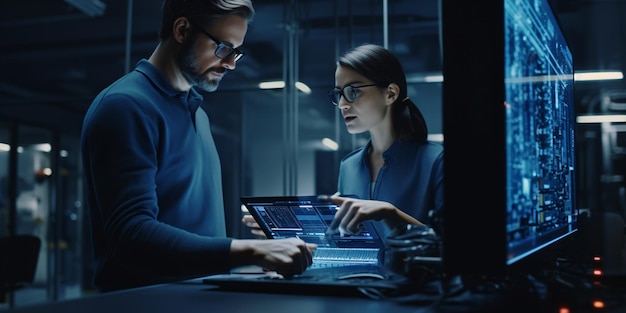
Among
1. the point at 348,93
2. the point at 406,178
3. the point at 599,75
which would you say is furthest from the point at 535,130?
the point at 599,75

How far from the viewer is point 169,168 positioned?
4.34 feet

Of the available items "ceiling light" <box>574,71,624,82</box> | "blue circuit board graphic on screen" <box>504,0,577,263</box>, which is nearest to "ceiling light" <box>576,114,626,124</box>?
"ceiling light" <box>574,71,624,82</box>

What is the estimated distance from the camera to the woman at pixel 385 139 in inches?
63.5

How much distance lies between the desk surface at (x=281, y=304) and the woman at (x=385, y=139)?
738mm

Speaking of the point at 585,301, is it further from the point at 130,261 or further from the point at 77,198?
the point at 77,198

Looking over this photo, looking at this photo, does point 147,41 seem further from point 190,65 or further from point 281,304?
point 281,304

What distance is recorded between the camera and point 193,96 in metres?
1.55

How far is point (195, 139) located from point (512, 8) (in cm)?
89

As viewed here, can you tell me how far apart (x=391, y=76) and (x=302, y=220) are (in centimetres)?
76

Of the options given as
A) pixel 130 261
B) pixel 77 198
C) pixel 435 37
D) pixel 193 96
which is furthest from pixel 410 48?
pixel 130 261

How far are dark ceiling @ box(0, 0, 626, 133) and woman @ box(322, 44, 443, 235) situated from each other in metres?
3.16

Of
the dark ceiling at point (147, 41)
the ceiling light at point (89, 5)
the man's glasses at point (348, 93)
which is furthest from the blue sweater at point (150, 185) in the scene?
the ceiling light at point (89, 5)

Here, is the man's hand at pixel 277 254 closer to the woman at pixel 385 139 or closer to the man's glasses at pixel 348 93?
the woman at pixel 385 139

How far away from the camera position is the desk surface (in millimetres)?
729
